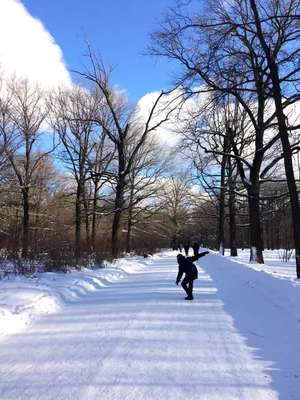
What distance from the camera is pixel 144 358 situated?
15.3 feet

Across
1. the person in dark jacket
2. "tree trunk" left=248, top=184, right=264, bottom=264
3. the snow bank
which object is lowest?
the snow bank

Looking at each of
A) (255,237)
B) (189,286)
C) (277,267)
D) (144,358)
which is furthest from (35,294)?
(277,267)

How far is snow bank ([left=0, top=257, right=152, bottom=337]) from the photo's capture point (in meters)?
6.64

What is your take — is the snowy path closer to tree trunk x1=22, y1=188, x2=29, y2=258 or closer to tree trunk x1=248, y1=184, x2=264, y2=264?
tree trunk x1=22, y1=188, x2=29, y2=258

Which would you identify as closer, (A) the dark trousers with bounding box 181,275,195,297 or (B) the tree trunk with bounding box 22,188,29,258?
(A) the dark trousers with bounding box 181,275,195,297

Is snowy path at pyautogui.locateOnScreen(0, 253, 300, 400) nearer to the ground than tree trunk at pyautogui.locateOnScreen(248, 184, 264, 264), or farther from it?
nearer to the ground

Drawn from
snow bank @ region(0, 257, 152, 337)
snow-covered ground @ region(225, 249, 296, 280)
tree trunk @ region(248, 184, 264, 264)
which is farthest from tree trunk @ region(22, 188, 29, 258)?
tree trunk @ region(248, 184, 264, 264)

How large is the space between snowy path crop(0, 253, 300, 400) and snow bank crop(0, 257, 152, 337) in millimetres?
361

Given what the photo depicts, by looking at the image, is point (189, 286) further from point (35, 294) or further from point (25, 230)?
point (25, 230)

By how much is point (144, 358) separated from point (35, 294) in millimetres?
4539

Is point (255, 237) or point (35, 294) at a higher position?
point (255, 237)

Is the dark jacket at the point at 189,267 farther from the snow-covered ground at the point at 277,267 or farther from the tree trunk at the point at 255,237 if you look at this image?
the tree trunk at the point at 255,237

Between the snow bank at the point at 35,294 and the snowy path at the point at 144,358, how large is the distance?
361 millimetres

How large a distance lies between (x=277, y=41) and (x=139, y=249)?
2550 centimetres
